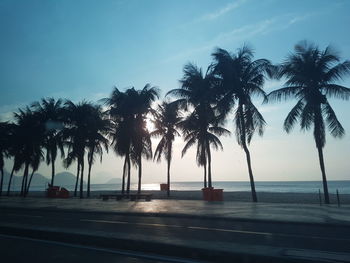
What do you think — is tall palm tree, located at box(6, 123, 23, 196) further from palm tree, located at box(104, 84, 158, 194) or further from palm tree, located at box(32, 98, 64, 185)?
palm tree, located at box(104, 84, 158, 194)

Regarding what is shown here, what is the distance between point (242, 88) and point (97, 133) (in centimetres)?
2066

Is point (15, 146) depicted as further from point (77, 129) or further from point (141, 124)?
point (141, 124)

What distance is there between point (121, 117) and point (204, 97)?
10.6m

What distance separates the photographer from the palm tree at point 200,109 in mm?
33000

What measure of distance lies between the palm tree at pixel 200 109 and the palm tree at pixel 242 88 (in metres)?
2.11

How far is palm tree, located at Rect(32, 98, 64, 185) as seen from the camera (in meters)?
45.3

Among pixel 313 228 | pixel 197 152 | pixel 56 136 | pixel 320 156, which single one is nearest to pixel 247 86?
pixel 320 156


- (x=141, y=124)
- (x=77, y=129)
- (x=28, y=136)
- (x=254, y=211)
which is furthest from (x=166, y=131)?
(x=254, y=211)

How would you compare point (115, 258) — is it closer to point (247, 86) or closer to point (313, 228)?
point (313, 228)

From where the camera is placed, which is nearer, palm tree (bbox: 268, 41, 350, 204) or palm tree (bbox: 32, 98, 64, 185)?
palm tree (bbox: 268, 41, 350, 204)

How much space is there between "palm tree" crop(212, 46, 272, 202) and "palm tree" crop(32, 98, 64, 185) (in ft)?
81.0

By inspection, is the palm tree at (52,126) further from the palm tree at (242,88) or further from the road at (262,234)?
the road at (262,234)

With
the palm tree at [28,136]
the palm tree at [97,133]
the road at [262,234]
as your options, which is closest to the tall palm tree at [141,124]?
the palm tree at [97,133]

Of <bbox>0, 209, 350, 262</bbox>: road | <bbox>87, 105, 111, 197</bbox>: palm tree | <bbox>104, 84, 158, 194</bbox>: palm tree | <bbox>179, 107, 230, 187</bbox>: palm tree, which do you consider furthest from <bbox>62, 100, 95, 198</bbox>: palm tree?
<bbox>0, 209, 350, 262</bbox>: road
